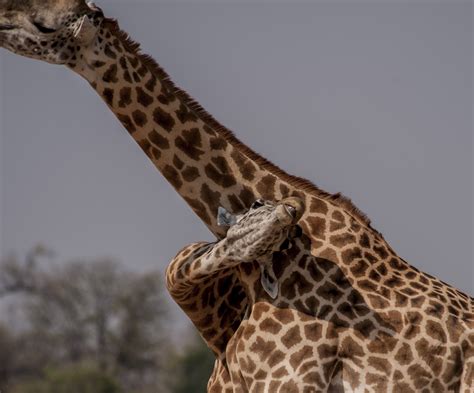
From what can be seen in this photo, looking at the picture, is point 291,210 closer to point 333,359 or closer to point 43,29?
point 333,359

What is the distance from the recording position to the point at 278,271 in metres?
11.7

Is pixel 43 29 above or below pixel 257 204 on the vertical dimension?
above

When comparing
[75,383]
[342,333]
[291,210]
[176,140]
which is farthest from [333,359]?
[75,383]

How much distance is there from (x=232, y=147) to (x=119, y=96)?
875 millimetres

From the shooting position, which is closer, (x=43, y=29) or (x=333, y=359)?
(x=333, y=359)

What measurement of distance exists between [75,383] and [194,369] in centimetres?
578

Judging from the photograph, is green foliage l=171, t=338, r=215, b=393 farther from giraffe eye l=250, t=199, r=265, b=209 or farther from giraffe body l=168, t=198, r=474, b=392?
giraffe eye l=250, t=199, r=265, b=209

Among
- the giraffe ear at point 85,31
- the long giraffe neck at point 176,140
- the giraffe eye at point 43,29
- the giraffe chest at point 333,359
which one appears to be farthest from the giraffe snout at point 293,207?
the giraffe eye at point 43,29

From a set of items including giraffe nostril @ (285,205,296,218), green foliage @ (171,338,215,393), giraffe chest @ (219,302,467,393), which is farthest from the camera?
green foliage @ (171,338,215,393)

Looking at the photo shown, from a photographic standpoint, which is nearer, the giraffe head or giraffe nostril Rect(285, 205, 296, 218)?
giraffe nostril Rect(285, 205, 296, 218)

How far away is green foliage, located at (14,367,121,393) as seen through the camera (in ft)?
146

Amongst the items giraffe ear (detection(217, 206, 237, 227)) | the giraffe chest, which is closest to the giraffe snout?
giraffe ear (detection(217, 206, 237, 227))

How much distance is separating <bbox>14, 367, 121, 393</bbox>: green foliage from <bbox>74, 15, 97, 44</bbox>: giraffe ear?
33.1m

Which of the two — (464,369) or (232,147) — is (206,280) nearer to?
(232,147)
